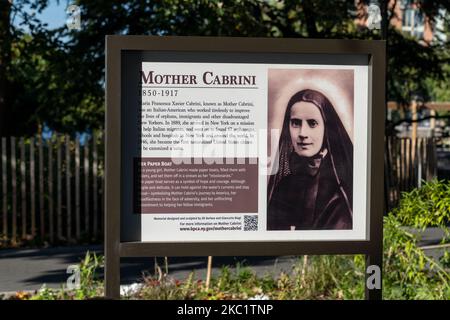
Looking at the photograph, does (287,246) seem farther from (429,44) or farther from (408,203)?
(429,44)

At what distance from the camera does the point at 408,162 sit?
17688mm

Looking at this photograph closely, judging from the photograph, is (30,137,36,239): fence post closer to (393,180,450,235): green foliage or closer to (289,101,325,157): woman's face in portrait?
(393,180,450,235): green foliage

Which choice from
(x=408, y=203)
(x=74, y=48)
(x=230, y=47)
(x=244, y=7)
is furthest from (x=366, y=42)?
(x=74, y=48)

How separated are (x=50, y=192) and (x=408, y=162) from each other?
29.9 ft

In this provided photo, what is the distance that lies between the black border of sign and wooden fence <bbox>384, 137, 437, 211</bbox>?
40.1ft

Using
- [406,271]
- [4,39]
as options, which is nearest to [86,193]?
[4,39]

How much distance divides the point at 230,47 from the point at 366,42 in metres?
1.00

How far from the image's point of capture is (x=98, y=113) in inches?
752

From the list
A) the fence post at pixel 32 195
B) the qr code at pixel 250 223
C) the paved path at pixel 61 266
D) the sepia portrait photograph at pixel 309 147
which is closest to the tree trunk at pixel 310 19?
the fence post at pixel 32 195

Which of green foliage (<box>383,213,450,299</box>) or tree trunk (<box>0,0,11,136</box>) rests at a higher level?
tree trunk (<box>0,0,11,136</box>)

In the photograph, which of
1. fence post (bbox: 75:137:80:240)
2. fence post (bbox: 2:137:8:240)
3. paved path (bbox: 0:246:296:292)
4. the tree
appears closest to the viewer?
paved path (bbox: 0:246:296:292)

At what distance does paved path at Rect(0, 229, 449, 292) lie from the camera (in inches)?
346

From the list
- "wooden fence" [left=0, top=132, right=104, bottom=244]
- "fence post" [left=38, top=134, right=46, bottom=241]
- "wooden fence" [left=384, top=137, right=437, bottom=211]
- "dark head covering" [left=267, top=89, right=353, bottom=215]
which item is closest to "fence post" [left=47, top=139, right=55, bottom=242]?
"wooden fence" [left=0, top=132, right=104, bottom=244]

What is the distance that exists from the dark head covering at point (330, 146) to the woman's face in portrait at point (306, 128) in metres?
0.03
